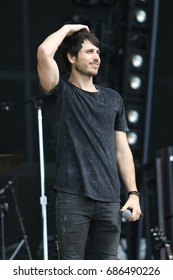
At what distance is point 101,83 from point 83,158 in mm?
3408

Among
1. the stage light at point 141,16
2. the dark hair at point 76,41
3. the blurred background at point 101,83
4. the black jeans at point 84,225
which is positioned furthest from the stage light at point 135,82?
the black jeans at point 84,225

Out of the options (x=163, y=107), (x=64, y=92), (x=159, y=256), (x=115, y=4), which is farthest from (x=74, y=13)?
(x=64, y=92)

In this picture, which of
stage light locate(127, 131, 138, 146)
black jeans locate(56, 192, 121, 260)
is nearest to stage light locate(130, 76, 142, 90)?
stage light locate(127, 131, 138, 146)

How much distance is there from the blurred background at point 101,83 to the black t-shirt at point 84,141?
2.70 metres

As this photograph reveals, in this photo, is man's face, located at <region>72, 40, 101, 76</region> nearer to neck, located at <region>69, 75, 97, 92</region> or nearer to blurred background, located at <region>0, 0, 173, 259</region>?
neck, located at <region>69, 75, 97, 92</region>

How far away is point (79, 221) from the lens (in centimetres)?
346

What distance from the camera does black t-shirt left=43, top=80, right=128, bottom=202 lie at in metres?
3.50

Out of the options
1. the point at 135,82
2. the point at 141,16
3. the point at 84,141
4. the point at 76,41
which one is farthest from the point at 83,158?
the point at 141,16

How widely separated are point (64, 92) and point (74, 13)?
12.6 feet

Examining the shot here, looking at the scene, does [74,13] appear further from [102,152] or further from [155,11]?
[102,152]

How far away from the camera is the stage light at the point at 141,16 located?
6910 mm

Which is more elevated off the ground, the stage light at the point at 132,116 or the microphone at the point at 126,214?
the stage light at the point at 132,116

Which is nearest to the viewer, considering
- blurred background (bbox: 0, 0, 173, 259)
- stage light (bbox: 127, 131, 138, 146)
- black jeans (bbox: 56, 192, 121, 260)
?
black jeans (bbox: 56, 192, 121, 260)

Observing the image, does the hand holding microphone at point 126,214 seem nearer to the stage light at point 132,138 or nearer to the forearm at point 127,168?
the forearm at point 127,168
